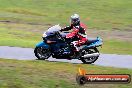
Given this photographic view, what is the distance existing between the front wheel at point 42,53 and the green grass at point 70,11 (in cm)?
1762

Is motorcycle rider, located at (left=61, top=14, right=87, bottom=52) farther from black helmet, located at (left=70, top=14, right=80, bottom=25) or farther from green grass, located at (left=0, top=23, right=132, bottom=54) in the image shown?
green grass, located at (left=0, top=23, right=132, bottom=54)

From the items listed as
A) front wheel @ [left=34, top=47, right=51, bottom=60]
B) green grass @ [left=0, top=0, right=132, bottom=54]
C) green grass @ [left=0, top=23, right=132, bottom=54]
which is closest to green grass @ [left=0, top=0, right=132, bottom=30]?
green grass @ [left=0, top=0, right=132, bottom=54]

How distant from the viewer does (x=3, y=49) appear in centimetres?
2150

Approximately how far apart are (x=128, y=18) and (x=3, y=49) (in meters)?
21.7

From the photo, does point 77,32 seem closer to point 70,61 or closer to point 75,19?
point 75,19

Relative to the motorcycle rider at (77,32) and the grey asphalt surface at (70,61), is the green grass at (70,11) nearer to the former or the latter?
the grey asphalt surface at (70,61)

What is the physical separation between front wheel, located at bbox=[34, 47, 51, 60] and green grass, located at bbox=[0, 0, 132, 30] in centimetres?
1762

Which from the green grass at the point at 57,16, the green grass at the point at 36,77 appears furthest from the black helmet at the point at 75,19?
the green grass at the point at 57,16

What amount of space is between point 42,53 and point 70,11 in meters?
25.9

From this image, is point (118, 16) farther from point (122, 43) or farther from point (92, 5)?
point (122, 43)

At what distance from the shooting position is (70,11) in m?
44.8

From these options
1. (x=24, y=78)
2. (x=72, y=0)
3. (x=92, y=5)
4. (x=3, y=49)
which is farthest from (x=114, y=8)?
(x=24, y=78)

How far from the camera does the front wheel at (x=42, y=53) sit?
19.1 meters

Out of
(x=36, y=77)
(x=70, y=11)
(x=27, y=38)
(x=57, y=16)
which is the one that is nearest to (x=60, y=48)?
(x=36, y=77)
